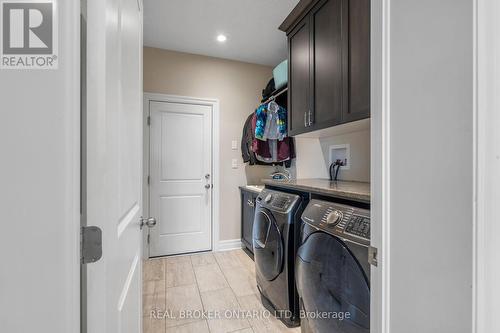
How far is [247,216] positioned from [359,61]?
2.14 m

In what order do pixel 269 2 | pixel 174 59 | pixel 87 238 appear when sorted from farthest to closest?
pixel 174 59 → pixel 269 2 → pixel 87 238

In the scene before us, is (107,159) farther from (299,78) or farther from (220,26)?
(220,26)

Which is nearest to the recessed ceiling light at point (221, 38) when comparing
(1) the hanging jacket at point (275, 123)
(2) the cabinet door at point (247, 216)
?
(1) the hanging jacket at point (275, 123)

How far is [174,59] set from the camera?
2.91 meters

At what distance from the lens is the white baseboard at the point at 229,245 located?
10.2 ft

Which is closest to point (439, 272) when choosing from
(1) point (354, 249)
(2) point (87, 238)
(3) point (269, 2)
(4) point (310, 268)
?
(1) point (354, 249)

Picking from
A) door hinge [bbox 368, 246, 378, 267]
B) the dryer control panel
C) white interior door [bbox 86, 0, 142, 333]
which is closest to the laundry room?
the dryer control panel

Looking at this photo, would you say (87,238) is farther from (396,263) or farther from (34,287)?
(396,263)

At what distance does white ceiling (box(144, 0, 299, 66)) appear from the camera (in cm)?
207

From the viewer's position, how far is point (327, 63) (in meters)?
1.67

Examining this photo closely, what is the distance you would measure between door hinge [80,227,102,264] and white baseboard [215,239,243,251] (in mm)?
2709
